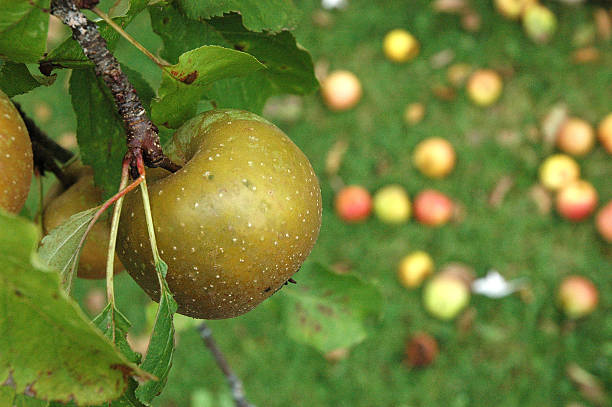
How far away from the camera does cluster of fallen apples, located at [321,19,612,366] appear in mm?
2172

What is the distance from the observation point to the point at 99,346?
1.41ft

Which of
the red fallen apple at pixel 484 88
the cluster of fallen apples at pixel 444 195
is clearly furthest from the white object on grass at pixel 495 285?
the red fallen apple at pixel 484 88

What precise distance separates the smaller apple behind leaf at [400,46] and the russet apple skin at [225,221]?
209 cm

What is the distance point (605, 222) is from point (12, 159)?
2.16 metres

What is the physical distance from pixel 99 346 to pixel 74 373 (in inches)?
1.9

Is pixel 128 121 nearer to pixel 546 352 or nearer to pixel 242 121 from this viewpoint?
pixel 242 121

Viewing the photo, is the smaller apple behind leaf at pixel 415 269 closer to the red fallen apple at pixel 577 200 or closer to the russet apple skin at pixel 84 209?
the red fallen apple at pixel 577 200

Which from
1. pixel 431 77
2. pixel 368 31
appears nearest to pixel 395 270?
pixel 431 77

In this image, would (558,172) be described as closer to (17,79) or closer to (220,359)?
(220,359)

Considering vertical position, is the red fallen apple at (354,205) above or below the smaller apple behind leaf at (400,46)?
below

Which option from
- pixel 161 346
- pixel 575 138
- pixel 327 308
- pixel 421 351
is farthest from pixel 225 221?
pixel 575 138

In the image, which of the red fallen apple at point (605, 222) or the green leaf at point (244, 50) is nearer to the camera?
the green leaf at point (244, 50)

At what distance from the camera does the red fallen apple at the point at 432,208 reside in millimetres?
2297

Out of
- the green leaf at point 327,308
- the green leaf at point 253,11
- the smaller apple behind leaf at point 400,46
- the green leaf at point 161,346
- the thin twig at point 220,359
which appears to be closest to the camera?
the green leaf at point 161,346
